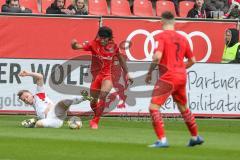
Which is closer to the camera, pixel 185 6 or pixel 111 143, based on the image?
pixel 111 143

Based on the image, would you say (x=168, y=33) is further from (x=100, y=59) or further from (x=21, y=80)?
(x=21, y=80)

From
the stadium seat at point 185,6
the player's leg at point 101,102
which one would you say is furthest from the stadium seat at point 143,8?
the player's leg at point 101,102

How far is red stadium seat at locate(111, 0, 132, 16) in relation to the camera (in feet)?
90.5

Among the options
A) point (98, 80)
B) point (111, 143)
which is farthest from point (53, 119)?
point (111, 143)

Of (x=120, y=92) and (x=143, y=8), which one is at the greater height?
(x=143, y=8)

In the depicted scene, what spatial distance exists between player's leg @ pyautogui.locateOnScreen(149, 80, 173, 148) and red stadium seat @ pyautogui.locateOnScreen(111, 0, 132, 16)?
496 inches

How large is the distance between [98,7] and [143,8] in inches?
63.5

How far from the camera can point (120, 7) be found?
27.7 meters

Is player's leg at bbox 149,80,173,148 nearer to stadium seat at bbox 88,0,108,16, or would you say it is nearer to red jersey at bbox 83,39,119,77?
red jersey at bbox 83,39,119,77

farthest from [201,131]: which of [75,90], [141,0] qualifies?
[141,0]

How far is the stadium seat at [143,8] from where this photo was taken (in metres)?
28.1

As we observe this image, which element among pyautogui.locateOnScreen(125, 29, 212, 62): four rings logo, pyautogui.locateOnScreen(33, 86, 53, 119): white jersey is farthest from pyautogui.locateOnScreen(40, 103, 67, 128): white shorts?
pyautogui.locateOnScreen(125, 29, 212, 62): four rings logo

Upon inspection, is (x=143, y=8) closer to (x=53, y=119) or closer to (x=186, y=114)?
(x=53, y=119)

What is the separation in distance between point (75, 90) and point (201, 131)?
14.9ft
